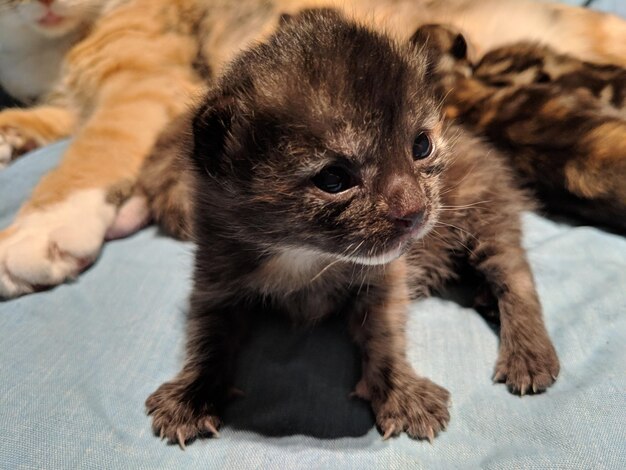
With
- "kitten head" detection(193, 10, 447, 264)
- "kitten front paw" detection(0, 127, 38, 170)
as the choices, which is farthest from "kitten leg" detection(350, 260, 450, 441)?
"kitten front paw" detection(0, 127, 38, 170)

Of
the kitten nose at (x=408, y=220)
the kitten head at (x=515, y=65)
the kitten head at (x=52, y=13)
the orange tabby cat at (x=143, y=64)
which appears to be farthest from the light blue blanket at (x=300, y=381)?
the kitten head at (x=52, y=13)

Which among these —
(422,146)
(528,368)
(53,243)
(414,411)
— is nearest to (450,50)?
(422,146)

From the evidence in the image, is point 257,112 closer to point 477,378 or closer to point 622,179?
point 477,378

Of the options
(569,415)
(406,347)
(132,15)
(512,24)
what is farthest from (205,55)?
(569,415)

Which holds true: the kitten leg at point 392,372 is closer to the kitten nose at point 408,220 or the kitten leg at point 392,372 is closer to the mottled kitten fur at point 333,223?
the mottled kitten fur at point 333,223

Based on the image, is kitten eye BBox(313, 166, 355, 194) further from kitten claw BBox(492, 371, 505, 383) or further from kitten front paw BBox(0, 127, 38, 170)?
kitten front paw BBox(0, 127, 38, 170)
